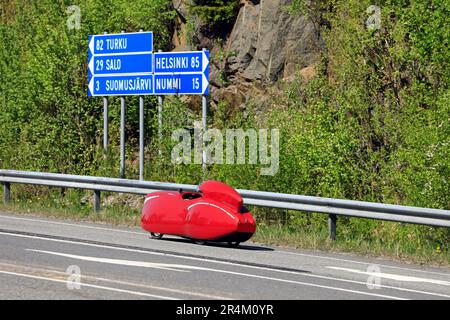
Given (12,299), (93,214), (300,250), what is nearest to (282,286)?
(12,299)

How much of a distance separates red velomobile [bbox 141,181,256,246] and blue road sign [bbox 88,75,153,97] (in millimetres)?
9802

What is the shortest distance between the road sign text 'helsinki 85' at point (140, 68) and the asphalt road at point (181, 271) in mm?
8109

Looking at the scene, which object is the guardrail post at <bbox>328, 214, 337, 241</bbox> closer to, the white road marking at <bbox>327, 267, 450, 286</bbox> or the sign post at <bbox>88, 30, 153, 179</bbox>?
the white road marking at <bbox>327, 267, 450, 286</bbox>

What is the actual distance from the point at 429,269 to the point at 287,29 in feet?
54.1

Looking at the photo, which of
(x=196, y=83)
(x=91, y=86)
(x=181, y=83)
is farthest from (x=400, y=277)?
(x=91, y=86)

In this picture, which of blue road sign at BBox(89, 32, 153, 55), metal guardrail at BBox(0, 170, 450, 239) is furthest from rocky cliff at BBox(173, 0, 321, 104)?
metal guardrail at BBox(0, 170, 450, 239)

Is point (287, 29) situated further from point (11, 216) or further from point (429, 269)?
point (429, 269)

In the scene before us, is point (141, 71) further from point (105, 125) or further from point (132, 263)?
point (132, 263)

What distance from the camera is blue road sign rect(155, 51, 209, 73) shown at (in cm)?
2473

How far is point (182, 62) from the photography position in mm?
25234

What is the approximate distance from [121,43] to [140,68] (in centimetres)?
94

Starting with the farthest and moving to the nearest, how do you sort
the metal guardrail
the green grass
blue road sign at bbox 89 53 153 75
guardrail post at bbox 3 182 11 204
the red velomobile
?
blue road sign at bbox 89 53 153 75
guardrail post at bbox 3 182 11 204
the green grass
the metal guardrail
the red velomobile

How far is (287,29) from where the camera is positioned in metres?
30.3

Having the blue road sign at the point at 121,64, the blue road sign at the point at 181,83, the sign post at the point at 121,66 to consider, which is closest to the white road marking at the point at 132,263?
the blue road sign at the point at 181,83
